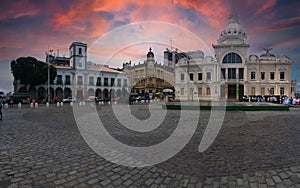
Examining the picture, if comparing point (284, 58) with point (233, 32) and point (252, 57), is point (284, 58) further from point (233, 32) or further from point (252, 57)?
point (233, 32)

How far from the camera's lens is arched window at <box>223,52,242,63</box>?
52.7 meters

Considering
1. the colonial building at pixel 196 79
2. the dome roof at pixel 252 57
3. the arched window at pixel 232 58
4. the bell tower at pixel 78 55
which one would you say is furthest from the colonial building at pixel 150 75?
the dome roof at pixel 252 57

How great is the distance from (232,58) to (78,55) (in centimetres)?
4114

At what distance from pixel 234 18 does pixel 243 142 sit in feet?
202

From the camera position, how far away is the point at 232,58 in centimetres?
5300

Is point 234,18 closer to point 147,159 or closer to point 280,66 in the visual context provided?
point 280,66

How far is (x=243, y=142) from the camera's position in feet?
23.2

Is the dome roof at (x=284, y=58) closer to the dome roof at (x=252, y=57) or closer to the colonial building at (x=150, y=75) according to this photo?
the dome roof at (x=252, y=57)

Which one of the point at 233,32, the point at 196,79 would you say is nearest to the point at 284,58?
the point at 233,32

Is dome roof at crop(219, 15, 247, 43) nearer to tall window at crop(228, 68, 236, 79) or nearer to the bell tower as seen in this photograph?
tall window at crop(228, 68, 236, 79)

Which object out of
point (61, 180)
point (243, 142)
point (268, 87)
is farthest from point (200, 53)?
point (61, 180)

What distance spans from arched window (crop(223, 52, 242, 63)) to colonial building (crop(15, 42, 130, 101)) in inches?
1100

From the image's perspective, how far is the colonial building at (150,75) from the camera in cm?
5034

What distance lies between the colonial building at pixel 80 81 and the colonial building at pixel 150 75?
152 inches
